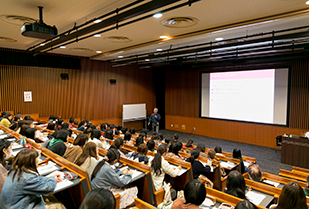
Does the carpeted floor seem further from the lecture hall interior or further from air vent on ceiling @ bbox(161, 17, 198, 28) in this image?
air vent on ceiling @ bbox(161, 17, 198, 28)

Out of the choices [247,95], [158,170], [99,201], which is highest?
[247,95]

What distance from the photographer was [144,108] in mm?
11656

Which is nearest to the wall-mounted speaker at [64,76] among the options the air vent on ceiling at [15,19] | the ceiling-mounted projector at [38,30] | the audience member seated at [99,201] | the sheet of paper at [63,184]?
the air vent on ceiling at [15,19]

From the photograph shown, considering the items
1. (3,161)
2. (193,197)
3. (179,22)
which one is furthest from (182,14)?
(3,161)

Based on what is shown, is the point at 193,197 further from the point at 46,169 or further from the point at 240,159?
the point at 240,159

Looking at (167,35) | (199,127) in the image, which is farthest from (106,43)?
(199,127)

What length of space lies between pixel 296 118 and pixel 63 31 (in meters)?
8.32

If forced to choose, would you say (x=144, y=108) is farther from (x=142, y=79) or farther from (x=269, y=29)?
(x=269, y=29)

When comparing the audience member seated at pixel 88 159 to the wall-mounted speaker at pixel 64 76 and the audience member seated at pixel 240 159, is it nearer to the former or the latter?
the audience member seated at pixel 240 159

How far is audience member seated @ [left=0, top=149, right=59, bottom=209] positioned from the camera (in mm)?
1905

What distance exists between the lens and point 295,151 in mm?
5973

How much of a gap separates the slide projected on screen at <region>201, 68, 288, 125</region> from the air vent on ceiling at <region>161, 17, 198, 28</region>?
5.16m

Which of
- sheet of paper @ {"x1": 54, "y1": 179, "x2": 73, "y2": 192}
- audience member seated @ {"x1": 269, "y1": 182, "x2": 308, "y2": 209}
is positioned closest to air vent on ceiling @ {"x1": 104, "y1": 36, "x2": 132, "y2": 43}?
sheet of paper @ {"x1": 54, "y1": 179, "x2": 73, "y2": 192}

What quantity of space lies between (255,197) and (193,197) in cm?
132
